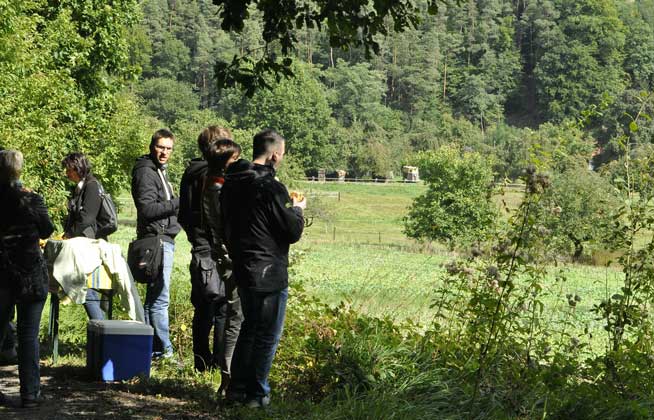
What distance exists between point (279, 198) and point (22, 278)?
1739 millimetres

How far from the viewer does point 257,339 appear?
5891 mm

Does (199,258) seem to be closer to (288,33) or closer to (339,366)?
(339,366)

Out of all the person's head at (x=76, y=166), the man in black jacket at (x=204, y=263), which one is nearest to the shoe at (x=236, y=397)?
the man in black jacket at (x=204, y=263)

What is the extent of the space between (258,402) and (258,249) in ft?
3.12

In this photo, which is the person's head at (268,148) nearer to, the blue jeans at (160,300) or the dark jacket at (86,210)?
the blue jeans at (160,300)

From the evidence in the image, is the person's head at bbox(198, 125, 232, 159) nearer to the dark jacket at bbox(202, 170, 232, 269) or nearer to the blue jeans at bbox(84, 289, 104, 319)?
the dark jacket at bbox(202, 170, 232, 269)

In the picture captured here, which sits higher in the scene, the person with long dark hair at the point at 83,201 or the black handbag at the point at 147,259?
the person with long dark hair at the point at 83,201

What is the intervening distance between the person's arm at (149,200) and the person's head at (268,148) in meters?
1.81

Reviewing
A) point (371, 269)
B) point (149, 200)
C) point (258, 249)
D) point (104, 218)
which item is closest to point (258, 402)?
point (258, 249)

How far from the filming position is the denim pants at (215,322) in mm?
6504

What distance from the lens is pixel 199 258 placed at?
682 centimetres

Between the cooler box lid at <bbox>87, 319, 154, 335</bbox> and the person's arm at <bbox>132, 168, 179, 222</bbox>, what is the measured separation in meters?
0.91

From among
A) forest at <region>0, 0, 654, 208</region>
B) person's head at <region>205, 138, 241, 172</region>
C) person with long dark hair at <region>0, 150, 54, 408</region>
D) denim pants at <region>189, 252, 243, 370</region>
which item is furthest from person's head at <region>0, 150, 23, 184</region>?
forest at <region>0, 0, 654, 208</region>

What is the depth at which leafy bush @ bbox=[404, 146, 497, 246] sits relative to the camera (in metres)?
65.7
